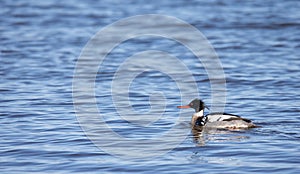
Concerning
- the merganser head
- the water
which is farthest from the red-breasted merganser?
the water

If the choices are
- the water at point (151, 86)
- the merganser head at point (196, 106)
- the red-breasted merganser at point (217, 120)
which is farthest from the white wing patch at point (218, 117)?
the merganser head at point (196, 106)

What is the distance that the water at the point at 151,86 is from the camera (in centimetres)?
988

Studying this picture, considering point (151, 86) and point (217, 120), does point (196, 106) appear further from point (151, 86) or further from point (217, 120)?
point (151, 86)

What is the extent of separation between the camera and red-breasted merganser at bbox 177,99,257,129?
11734 millimetres

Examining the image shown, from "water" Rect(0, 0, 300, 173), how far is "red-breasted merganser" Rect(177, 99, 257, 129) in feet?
0.66

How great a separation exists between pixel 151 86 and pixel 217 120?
3.87m

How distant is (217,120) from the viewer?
480 inches

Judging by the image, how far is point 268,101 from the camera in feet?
46.2

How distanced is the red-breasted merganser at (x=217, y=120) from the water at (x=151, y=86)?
0.20 meters

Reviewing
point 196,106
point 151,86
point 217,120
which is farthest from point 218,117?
point 151,86

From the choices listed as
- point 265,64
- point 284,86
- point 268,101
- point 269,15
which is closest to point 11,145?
point 268,101

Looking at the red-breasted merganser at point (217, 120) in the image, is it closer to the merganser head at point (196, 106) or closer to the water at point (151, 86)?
the merganser head at point (196, 106)

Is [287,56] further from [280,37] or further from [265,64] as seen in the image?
[280,37]

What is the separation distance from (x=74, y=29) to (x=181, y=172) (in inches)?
614
